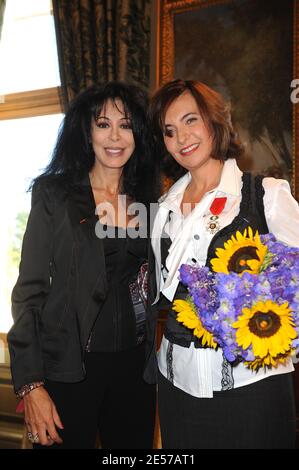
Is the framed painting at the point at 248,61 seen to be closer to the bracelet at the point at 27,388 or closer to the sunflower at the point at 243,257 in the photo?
the sunflower at the point at 243,257

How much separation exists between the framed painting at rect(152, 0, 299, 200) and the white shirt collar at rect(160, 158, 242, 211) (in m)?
1.01

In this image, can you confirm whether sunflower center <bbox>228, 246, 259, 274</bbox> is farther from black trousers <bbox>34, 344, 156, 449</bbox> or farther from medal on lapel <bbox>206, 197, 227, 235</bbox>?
black trousers <bbox>34, 344, 156, 449</bbox>

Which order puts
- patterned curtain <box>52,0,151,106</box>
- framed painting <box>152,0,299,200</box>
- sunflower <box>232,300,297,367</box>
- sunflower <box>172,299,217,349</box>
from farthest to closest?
1. patterned curtain <box>52,0,151,106</box>
2. framed painting <box>152,0,299,200</box>
3. sunflower <box>172,299,217,349</box>
4. sunflower <box>232,300,297,367</box>

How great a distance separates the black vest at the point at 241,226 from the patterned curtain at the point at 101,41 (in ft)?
5.59

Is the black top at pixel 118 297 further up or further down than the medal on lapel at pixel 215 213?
further down

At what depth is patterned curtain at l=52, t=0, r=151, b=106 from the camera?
3.08 metres

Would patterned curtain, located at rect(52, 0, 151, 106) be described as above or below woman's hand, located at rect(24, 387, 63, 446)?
above

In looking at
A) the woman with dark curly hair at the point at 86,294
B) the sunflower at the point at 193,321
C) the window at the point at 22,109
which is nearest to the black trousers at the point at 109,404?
the woman with dark curly hair at the point at 86,294

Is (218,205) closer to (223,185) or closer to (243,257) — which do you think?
(223,185)

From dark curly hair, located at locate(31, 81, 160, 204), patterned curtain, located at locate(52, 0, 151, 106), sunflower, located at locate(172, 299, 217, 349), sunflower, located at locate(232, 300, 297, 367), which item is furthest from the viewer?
patterned curtain, located at locate(52, 0, 151, 106)

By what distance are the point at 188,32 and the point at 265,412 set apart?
258 centimetres

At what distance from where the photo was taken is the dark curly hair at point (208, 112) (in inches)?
73.2

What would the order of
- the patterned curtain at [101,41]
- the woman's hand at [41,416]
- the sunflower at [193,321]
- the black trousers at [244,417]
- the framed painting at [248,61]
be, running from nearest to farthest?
the sunflower at [193,321] → the black trousers at [244,417] → the woman's hand at [41,416] → the framed painting at [248,61] → the patterned curtain at [101,41]

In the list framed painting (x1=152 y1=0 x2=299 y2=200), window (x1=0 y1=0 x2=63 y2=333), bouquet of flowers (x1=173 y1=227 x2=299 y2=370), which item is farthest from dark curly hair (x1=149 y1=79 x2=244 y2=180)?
window (x1=0 y1=0 x2=63 y2=333)
